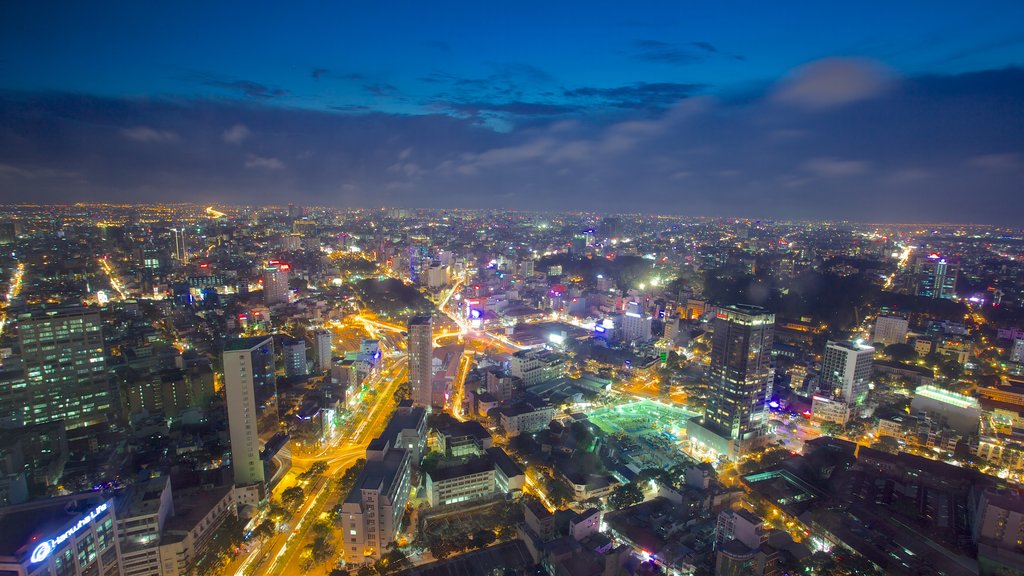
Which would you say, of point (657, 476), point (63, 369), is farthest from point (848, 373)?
point (63, 369)

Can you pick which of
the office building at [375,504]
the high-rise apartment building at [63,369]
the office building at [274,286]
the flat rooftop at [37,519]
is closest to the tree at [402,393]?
the office building at [375,504]

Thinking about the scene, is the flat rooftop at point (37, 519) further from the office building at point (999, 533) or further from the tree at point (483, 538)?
the office building at point (999, 533)

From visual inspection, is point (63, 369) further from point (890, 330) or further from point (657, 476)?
point (890, 330)

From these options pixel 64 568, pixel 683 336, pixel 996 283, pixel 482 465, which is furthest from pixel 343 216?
pixel 996 283

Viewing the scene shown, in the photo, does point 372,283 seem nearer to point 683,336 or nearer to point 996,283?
point 683,336

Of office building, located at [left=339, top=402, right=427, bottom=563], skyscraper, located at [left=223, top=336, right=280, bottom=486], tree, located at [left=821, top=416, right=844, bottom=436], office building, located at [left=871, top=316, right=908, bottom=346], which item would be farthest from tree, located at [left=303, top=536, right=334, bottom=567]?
office building, located at [left=871, top=316, right=908, bottom=346]

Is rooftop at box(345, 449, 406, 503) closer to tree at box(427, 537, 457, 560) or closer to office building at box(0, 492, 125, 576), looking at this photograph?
tree at box(427, 537, 457, 560)

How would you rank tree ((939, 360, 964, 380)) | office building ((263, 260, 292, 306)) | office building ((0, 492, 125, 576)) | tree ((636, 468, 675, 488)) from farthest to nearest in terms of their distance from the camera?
1. office building ((263, 260, 292, 306))
2. tree ((939, 360, 964, 380))
3. tree ((636, 468, 675, 488))
4. office building ((0, 492, 125, 576))
